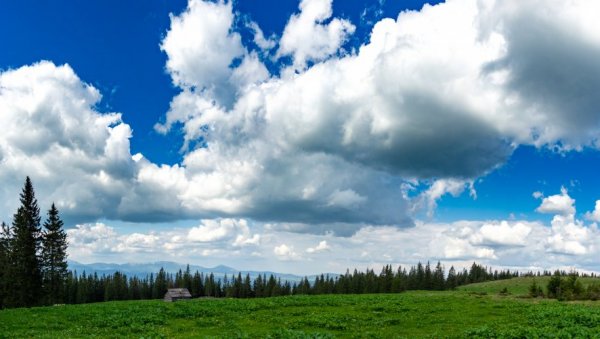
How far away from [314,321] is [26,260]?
61.5 m

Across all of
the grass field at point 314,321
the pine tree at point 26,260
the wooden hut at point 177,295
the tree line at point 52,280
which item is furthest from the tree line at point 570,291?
the wooden hut at point 177,295

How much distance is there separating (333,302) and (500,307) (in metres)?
14.0

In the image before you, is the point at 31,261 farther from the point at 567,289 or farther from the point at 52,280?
the point at 567,289

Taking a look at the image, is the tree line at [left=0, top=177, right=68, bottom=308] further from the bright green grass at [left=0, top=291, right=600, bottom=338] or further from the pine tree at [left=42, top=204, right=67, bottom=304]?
the bright green grass at [left=0, top=291, right=600, bottom=338]

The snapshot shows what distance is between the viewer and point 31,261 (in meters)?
69.2

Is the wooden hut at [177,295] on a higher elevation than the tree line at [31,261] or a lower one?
lower

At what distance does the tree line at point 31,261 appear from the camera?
6831 cm

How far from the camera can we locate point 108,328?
26.7 m

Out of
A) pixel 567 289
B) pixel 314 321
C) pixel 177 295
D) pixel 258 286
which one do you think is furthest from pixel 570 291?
pixel 258 286

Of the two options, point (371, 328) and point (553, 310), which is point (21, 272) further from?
point (553, 310)

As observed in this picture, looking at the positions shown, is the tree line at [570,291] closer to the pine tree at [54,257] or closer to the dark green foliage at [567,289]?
the dark green foliage at [567,289]

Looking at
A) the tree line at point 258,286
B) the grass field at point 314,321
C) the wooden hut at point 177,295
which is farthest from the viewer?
the tree line at point 258,286

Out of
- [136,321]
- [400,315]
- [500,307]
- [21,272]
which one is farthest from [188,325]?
[21,272]

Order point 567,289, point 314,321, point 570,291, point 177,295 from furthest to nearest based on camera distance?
point 177,295 → point 567,289 → point 570,291 → point 314,321
